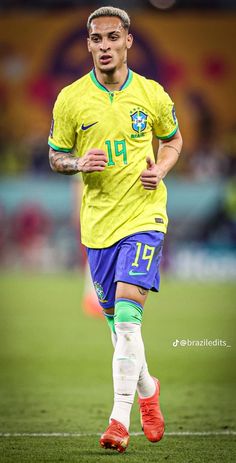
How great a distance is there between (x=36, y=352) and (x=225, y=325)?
2.82 meters

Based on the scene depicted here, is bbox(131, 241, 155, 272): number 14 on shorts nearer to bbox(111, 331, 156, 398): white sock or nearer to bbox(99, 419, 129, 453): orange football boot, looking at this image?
bbox(111, 331, 156, 398): white sock

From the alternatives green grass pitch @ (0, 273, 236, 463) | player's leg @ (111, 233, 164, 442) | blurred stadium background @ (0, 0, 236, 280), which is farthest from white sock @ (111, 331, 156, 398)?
blurred stadium background @ (0, 0, 236, 280)

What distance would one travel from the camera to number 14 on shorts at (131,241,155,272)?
6.19m

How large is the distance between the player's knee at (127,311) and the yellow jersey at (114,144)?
1.37 feet

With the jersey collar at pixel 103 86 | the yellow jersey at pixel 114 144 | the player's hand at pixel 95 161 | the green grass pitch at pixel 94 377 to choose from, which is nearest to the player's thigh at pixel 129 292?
the yellow jersey at pixel 114 144

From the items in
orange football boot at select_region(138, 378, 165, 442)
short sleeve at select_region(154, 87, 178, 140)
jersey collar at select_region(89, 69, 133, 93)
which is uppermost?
jersey collar at select_region(89, 69, 133, 93)

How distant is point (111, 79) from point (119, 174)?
60 centimetres

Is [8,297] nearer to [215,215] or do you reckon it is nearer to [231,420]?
[215,215]

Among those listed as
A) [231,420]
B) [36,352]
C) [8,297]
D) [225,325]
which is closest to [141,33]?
[8,297]

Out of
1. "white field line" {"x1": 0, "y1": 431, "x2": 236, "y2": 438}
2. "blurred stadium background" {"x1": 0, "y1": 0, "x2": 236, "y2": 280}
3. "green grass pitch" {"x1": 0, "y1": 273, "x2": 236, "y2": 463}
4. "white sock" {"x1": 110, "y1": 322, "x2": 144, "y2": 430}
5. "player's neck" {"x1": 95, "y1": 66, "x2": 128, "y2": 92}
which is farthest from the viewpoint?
"blurred stadium background" {"x1": 0, "y1": 0, "x2": 236, "y2": 280}

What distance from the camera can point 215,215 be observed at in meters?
22.4

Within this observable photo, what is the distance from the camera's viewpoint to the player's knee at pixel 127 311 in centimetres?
609

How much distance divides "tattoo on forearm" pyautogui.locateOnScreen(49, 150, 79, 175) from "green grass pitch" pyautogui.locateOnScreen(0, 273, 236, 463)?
1.69 metres

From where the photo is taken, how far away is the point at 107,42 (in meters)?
6.31
